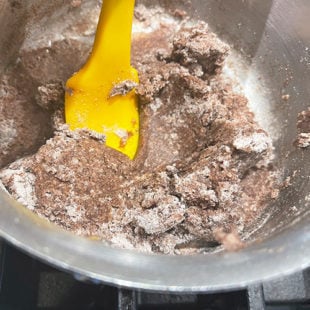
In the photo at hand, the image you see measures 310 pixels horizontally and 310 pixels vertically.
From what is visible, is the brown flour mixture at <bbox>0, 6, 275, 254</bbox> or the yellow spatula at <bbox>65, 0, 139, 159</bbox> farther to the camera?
the yellow spatula at <bbox>65, 0, 139, 159</bbox>

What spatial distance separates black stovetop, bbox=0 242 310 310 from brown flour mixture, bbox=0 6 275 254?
9cm

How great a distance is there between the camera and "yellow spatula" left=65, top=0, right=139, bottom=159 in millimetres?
980

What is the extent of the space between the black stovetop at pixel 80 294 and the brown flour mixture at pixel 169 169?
0.30ft

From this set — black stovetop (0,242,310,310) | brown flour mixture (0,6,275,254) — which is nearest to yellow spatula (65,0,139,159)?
brown flour mixture (0,6,275,254)

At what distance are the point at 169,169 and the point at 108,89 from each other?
0.67ft

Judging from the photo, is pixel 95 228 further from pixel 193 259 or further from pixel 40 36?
pixel 40 36

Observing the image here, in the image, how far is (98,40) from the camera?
98 cm

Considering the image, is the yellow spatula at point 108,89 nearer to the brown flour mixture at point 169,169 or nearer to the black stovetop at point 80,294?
the brown flour mixture at point 169,169

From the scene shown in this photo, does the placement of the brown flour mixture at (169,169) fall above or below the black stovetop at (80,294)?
above

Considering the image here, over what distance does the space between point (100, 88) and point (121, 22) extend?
0.44 ft

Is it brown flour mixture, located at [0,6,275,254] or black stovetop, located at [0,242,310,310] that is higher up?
brown flour mixture, located at [0,6,275,254]

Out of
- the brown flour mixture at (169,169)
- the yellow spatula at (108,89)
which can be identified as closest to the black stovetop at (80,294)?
the brown flour mixture at (169,169)

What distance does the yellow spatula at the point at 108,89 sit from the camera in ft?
3.22

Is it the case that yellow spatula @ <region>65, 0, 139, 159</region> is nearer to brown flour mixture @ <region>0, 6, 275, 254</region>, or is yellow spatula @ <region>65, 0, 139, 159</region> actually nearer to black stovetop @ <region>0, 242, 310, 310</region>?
brown flour mixture @ <region>0, 6, 275, 254</region>
